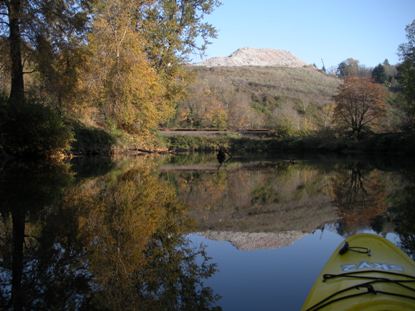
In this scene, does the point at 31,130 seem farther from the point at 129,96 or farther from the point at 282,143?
the point at 282,143

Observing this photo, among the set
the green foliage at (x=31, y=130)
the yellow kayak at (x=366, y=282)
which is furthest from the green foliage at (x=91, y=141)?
the yellow kayak at (x=366, y=282)

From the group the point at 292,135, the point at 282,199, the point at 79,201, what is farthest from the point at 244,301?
the point at 292,135

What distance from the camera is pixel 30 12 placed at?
579 inches

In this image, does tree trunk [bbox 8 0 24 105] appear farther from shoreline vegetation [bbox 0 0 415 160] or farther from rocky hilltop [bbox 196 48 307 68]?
rocky hilltop [bbox 196 48 307 68]

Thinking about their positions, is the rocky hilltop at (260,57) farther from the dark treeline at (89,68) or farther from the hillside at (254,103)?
the dark treeline at (89,68)

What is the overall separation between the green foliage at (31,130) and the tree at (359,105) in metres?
20.0

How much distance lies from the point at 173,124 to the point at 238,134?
7.53 m

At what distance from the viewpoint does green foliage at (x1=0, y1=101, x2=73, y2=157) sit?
14.7m

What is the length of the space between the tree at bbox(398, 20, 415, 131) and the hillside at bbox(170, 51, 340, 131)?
9649 mm

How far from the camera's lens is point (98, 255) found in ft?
14.1

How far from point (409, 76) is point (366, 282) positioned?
91.9 feet

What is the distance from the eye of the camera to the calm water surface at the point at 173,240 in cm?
337

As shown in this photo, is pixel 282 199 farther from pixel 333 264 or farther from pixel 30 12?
pixel 30 12

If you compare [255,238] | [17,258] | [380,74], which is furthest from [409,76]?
[380,74]
